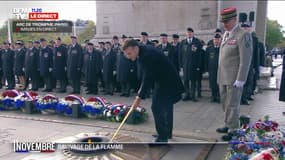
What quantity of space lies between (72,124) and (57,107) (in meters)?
0.85

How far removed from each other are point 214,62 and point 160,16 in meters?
5.42

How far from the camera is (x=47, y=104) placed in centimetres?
671

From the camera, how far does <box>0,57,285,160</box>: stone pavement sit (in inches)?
181

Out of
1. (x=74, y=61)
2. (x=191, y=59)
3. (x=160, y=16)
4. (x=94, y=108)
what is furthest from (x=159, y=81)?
(x=160, y=16)

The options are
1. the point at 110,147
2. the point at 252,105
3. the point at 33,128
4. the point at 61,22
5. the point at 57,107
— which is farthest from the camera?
the point at 61,22

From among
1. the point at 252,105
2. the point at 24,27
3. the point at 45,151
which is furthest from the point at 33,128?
the point at 24,27

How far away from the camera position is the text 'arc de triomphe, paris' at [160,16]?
11.6m

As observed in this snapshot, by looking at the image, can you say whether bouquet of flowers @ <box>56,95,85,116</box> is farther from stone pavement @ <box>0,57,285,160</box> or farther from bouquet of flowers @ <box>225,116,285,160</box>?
bouquet of flowers @ <box>225,116,285,160</box>

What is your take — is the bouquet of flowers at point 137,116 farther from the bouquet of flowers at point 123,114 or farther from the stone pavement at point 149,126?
the stone pavement at point 149,126

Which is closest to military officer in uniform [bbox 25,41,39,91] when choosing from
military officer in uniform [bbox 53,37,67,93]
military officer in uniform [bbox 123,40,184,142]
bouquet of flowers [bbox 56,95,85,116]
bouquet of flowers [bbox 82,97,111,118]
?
military officer in uniform [bbox 53,37,67,93]

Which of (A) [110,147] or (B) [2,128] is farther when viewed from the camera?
(B) [2,128]

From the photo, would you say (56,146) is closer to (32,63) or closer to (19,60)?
(32,63)

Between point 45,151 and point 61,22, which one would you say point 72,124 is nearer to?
point 45,151

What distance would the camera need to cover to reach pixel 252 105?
746cm
